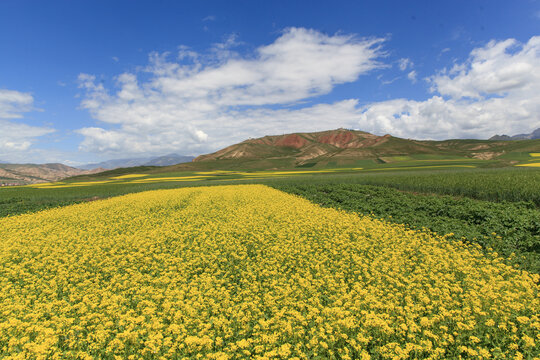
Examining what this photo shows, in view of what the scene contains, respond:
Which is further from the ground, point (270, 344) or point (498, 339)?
point (270, 344)

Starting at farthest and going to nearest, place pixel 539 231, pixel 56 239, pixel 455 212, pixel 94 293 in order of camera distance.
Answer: pixel 455 212
pixel 56 239
pixel 539 231
pixel 94 293

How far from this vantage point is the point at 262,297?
23.6ft

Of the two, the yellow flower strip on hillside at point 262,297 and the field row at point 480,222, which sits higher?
the yellow flower strip on hillside at point 262,297

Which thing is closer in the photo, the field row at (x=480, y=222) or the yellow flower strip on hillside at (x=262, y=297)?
the yellow flower strip on hillside at (x=262, y=297)

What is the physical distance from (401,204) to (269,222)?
36.0 feet

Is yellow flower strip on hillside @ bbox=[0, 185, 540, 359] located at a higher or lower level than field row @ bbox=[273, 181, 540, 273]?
higher

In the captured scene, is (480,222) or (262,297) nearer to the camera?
(262,297)

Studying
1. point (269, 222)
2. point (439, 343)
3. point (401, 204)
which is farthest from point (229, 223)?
point (401, 204)

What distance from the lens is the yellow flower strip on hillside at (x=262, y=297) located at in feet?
16.7

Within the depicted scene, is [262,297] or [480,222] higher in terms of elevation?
[262,297]

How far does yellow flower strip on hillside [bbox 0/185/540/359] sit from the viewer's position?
5.08m

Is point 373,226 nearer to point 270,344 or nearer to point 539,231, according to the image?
point 539,231

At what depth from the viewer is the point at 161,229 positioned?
1393 centimetres

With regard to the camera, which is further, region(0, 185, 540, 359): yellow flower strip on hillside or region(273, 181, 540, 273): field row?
region(273, 181, 540, 273): field row
